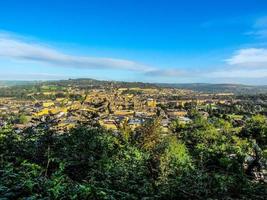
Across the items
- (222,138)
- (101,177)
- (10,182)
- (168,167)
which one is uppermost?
(10,182)

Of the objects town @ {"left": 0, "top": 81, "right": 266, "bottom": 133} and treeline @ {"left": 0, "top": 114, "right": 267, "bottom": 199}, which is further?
town @ {"left": 0, "top": 81, "right": 266, "bottom": 133}

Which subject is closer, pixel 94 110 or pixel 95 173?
pixel 95 173

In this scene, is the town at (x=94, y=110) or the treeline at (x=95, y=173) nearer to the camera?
the treeline at (x=95, y=173)

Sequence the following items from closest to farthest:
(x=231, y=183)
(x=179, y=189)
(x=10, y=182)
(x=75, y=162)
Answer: (x=10, y=182) → (x=179, y=189) → (x=231, y=183) → (x=75, y=162)

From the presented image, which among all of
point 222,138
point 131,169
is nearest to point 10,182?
point 131,169

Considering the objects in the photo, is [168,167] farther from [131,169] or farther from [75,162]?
[75,162]

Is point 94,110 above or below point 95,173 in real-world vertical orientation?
above

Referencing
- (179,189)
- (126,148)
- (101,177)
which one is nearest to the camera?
(179,189)

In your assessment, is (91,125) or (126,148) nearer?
(91,125)

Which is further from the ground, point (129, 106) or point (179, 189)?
point (179, 189)
